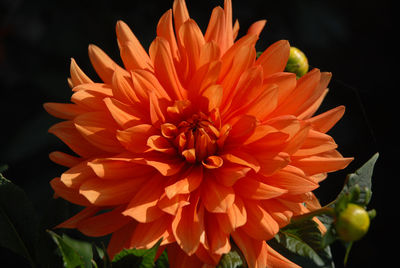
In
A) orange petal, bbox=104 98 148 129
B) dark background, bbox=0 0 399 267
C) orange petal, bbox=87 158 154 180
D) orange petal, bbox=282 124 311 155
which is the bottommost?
→ dark background, bbox=0 0 399 267

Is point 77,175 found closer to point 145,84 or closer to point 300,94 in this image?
point 145,84

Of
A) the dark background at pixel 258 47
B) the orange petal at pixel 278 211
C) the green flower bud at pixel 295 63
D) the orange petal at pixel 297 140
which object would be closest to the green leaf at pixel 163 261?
the orange petal at pixel 278 211

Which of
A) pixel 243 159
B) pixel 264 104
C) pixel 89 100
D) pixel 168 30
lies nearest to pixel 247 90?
pixel 264 104

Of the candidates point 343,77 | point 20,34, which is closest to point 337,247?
point 343,77

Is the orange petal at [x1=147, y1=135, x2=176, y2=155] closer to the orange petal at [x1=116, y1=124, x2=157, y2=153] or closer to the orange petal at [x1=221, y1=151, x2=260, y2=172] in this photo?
the orange petal at [x1=116, y1=124, x2=157, y2=153]

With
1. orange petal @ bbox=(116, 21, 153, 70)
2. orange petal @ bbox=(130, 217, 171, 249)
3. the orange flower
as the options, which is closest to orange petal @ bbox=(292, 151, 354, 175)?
the orange flower

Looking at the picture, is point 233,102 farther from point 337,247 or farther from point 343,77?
point 343,77

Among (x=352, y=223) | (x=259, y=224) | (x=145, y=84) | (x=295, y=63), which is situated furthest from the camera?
(x=295, y=63)
